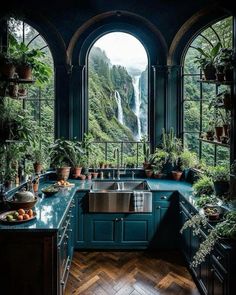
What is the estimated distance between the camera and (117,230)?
474 cm

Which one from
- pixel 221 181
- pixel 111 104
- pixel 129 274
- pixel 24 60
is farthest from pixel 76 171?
pixel 221 181

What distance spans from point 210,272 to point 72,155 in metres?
2.86

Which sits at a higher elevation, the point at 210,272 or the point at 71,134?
the point at 71,134

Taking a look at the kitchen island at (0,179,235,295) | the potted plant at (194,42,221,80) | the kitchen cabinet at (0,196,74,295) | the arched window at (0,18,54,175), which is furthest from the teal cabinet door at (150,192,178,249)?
the kitchen cabinet at (0,196,74,295)

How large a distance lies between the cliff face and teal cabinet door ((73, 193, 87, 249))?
138cm

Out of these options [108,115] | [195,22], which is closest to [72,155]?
[108,115]

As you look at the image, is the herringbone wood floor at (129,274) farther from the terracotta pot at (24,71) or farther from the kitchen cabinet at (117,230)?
the terracotta pot at (24,71)

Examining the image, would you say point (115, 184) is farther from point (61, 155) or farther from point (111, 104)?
point (111, 104)

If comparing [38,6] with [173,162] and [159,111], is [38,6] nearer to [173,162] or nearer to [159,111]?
[159,111]

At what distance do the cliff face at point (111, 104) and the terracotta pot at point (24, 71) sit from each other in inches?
72.0

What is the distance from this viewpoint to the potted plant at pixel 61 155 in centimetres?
527

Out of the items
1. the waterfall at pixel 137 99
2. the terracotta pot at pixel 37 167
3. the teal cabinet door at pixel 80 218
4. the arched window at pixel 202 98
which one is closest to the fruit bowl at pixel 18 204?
the teal cabinet door at pixel 80 218

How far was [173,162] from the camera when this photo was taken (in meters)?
5.40

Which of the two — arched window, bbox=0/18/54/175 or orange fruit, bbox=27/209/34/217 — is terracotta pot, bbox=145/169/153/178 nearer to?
arched window, bbox=0/18/54/175
